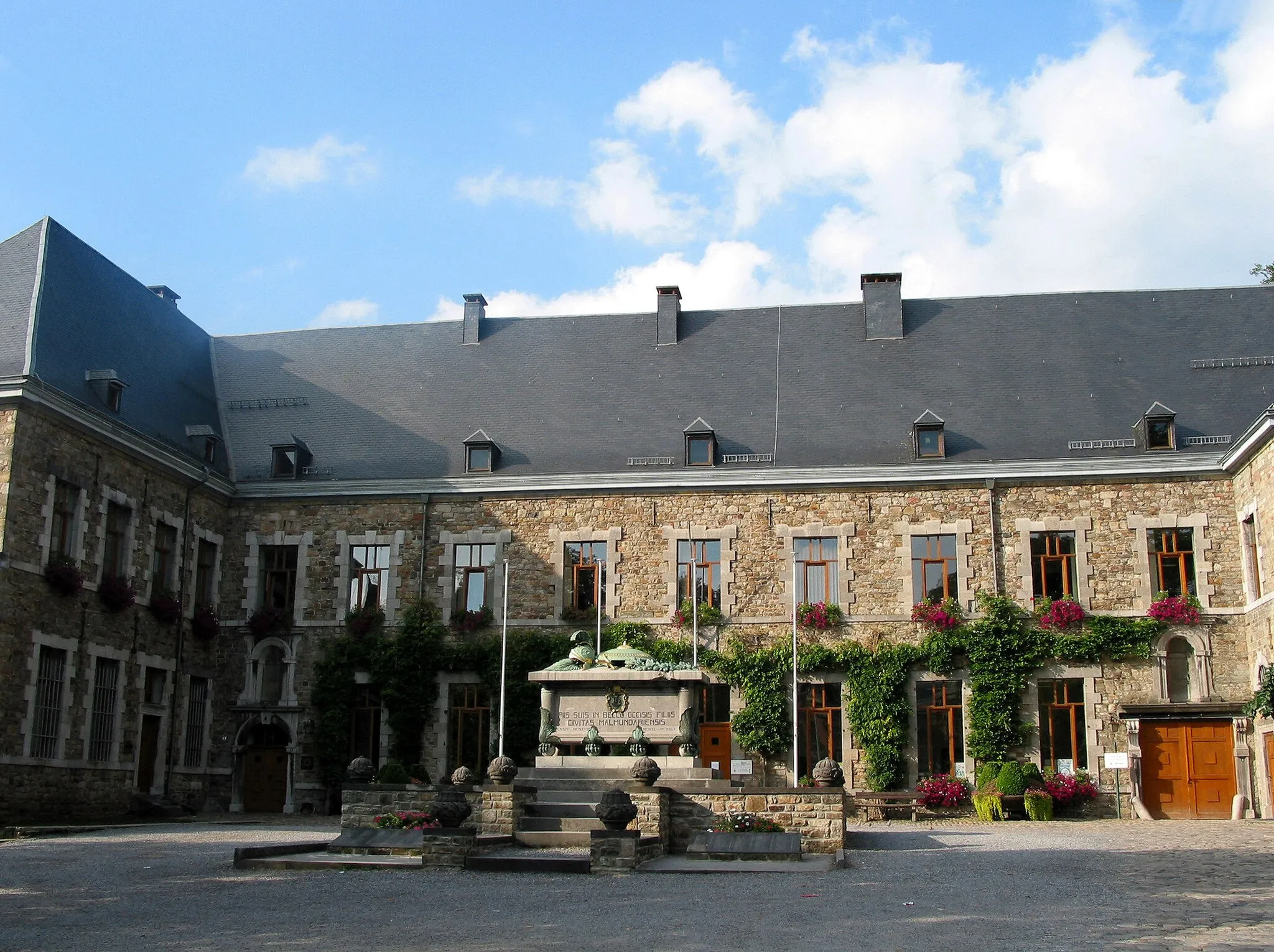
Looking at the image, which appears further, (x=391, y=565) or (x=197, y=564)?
(x=391, y=565)

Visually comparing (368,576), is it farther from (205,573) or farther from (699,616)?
(699,616)

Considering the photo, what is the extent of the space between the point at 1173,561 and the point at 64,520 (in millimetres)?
17873

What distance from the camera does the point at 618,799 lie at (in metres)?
12.9

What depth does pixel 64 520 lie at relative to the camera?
20859 mm

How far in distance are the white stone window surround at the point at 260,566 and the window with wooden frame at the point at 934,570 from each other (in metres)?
10.9

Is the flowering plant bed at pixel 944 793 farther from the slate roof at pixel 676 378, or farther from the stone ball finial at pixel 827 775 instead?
the stone ball finial at pixel 827 775

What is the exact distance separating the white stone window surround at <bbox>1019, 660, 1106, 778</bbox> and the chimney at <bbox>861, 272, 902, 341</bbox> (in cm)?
746

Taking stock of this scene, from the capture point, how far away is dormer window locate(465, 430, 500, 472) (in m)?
25.0

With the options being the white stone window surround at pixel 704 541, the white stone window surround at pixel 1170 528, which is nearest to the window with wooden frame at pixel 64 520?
the white stone window surround at pixel 704 541

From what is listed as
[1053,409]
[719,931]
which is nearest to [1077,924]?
[719,931]

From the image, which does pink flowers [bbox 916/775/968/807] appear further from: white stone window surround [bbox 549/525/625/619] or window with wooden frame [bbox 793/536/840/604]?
white stone window surround [bbox 549/525/625/619]

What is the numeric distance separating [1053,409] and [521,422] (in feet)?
32.3

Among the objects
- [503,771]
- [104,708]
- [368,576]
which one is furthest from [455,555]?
[503,771]

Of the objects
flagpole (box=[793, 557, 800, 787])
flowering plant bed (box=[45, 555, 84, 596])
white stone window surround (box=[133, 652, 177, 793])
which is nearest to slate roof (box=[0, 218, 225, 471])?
flowering plant bed (box=[45, 555, 84, 596])
